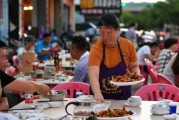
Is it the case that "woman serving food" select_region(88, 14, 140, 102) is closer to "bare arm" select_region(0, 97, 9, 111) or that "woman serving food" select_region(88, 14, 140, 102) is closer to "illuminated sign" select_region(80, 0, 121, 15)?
"bare arm" select_region(0, 97, 9, 111)

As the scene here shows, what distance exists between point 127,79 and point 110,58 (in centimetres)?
41

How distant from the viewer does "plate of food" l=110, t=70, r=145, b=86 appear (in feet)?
14.4

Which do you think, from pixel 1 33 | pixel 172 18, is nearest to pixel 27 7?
pixel 1 33

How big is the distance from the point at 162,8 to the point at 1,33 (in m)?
39.0

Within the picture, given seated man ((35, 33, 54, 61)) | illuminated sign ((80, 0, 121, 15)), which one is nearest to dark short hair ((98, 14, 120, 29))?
seated man ((35, 33, 54, 61))

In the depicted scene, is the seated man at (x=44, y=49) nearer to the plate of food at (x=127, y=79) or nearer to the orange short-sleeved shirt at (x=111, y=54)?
the orange short-sleeved shirt at (x=111, y=54)


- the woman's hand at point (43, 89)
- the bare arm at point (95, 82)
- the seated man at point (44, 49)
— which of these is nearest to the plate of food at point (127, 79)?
the bare arm at point (95, 82)

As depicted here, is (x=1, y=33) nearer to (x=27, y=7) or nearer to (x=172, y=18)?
(x=27, y=7)

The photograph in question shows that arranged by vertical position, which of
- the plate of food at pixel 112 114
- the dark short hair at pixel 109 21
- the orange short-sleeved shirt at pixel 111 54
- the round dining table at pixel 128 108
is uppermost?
the dark short hair at pixel 109 21

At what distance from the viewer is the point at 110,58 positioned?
4820 mm

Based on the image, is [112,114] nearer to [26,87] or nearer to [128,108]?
[128,108]

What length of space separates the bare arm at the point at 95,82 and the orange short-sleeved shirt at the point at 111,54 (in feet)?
0.21

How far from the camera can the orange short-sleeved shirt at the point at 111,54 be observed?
15.6 feet

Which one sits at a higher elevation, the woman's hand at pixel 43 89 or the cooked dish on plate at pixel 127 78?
the cooked dish on plate at pixel 127 78
